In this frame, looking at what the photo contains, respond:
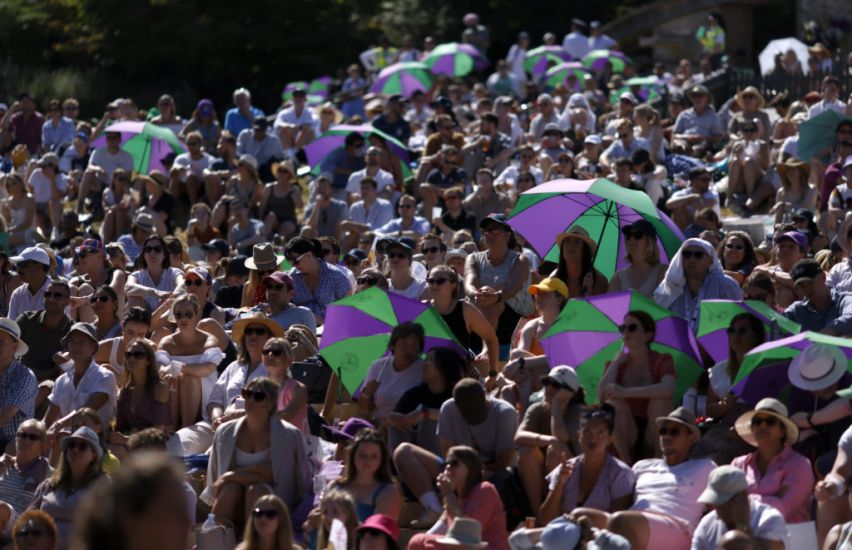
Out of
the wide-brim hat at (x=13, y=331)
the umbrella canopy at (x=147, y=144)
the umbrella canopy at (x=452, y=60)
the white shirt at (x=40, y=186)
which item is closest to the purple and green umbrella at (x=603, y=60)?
the umbrella canopy at (x=452, y=60)

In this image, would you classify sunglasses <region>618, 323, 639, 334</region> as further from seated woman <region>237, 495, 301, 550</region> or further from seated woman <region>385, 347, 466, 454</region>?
seated woman <region>237, 495, 301, 550</region>

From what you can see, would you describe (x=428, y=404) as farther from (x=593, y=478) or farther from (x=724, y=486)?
(x=724, y=486)

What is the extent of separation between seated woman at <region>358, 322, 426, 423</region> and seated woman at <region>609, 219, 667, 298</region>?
1.62 m

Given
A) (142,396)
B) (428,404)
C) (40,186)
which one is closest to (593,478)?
(428,404)

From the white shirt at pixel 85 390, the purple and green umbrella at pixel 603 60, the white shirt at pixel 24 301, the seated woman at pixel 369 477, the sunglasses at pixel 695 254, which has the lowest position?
the purple and green umbrella at pixel 603 60

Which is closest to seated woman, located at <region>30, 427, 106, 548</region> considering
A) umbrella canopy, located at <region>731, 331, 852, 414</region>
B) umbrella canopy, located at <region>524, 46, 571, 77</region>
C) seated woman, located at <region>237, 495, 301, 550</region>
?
seated woman, located at <region>237, 495, 301, 550</region>

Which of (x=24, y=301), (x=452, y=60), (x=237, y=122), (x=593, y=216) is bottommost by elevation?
(x=452, y=60)

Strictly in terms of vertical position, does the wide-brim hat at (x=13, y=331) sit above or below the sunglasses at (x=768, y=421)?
below

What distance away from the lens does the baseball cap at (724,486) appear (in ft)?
25.8

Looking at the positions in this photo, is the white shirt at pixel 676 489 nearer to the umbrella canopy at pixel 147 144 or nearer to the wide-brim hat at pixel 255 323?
the wide-brim hat at pixel 255 323

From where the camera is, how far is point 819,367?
887 centimetres

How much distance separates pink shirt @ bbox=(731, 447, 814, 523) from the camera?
830cm

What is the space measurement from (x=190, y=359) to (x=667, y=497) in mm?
4018

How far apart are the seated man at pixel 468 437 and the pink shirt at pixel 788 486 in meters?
1.51
